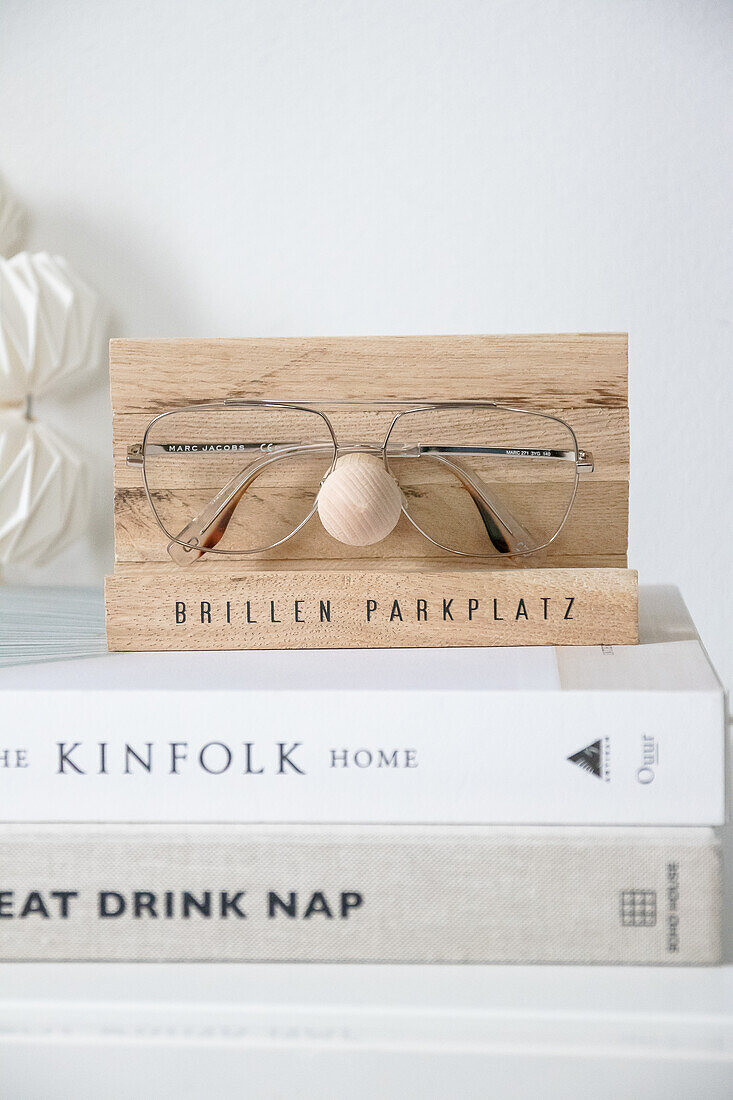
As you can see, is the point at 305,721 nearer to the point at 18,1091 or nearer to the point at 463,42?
the point at 18,1091

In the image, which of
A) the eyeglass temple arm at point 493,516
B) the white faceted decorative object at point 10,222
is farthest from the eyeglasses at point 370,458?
the white faceted decorative object at point 10,222

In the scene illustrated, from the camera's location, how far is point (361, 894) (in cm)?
38

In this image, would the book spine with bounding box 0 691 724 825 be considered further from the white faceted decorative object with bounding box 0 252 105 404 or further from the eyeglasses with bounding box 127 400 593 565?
the white faceted decorative object with bounding box 0 252 105 404

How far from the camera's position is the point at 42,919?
39cm

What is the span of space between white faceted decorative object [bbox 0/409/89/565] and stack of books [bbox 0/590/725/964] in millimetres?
308

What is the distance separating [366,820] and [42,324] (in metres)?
0.45

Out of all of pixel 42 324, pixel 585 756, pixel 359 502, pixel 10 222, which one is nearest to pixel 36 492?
pixel 42 324

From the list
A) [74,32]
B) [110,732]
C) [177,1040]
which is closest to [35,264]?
[74,32]

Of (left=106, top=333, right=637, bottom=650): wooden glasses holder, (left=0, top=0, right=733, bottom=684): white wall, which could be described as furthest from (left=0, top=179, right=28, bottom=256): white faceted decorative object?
(left=106, top=333, right=637, bottom=650): wooden glasses holder

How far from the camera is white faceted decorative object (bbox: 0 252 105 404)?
2.14ft

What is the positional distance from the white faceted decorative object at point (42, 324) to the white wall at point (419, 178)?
70mm

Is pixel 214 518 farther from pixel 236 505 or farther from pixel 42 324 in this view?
pixel 42 324

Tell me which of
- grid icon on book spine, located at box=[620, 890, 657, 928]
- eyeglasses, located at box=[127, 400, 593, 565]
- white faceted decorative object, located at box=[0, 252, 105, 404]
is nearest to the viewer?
grid icon on book spine, located at box=[620, 890, 657, 928]

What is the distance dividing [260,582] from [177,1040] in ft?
0.66
